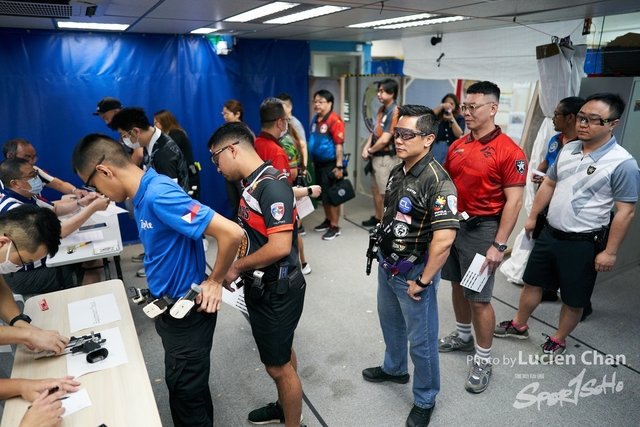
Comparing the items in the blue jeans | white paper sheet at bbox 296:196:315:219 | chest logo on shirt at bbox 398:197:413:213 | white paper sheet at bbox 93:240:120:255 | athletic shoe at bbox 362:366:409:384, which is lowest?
athletic shoe at bbox 362:366:409:384

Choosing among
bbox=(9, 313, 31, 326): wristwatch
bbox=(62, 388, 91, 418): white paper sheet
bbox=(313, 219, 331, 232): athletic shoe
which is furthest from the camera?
bbox=(313, 219, 331, 232): athletic shoe

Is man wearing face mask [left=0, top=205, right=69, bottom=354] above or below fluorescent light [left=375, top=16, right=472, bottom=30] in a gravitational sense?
below

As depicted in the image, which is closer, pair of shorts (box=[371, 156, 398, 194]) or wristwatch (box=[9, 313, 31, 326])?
wristwatch (box=[9, 313, 31, 326])

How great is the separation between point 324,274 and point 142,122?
2096 mm

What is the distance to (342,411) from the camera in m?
2.34

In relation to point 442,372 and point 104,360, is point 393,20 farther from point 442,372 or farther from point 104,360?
point 104,360

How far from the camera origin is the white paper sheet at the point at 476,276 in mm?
2299

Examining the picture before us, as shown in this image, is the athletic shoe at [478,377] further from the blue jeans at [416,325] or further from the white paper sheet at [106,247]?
the white paper sheet at [106,247]

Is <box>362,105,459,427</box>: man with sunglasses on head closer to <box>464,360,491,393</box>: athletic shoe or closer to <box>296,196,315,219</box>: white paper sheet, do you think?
<box>464,360,491,393</box>: athletic shoe

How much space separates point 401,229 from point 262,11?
7.02 ft

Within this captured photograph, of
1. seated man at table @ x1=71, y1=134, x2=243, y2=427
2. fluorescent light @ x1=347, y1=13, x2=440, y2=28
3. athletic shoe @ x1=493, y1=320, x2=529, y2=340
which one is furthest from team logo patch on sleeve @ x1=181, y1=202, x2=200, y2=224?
fluorescent light @ x1=347, y1=13, x2=440, y2=28

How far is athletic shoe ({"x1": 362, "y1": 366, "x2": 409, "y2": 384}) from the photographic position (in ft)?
8.29

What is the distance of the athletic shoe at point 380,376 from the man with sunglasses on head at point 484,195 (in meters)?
0.38

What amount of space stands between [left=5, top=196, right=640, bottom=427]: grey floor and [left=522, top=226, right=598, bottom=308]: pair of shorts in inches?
19.6
